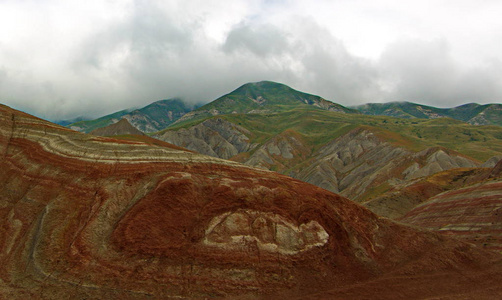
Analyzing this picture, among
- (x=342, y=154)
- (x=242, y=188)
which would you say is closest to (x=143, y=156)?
(x=242, y=188)

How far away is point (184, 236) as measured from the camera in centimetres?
2467

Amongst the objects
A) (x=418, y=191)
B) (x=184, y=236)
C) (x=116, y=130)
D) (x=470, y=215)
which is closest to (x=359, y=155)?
(x=418, y=191)

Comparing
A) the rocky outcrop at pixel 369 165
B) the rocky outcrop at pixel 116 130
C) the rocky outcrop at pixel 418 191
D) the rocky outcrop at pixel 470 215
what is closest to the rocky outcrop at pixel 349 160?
the rocky outcrop at pixel 369 165

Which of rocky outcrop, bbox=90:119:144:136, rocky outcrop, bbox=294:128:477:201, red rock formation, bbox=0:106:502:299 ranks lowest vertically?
red rock formation, bbox=0:106:502:299

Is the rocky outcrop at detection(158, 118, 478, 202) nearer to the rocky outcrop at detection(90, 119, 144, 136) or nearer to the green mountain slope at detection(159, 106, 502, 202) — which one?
the green mountain slope at detection(159, 106, 502, 202)

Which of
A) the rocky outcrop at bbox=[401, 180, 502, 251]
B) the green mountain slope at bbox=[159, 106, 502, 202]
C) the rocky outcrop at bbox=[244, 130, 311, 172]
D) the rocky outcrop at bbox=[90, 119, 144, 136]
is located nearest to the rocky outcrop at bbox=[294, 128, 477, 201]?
the green mountain slope at bbox=[159, 106, 502, 202]

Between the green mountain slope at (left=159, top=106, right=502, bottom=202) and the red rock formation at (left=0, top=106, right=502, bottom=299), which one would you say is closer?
the red rock formation at (left=0, top=106, right=502, bottom=299)

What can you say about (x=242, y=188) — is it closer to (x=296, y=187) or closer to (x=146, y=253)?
(x=296, y=187)

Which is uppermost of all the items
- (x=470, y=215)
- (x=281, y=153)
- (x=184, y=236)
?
(x=281, y=153)

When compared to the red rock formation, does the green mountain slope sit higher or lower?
higher

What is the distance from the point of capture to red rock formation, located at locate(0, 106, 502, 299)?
70.6 ft

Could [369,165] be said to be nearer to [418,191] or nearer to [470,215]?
[418,191]

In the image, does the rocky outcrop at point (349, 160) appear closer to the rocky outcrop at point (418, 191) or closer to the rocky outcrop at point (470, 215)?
the rocky outcrop at point (418, 191)

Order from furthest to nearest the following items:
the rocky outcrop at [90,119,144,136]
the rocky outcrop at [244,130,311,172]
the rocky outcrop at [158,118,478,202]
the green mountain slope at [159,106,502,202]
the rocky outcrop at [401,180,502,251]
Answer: the rocky outcrop at [244,130,311,172]
the rocky outcrop at [90,119,144,136]
the green mountain slope at [159,106,502,202]
the rocky outcrop at [158,118,478,202]
the rocky outcrop at [401,180,502,251]
